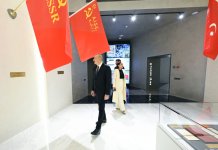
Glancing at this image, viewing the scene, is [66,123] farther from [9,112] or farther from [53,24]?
[53,24]

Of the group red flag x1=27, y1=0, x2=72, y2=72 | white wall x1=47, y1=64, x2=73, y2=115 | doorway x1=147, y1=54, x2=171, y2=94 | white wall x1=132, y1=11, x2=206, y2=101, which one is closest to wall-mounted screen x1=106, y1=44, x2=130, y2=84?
doorway x1=147, y1=54, x2=171, y2=94

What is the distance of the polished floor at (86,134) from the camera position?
2436mm

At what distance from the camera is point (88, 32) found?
233cm

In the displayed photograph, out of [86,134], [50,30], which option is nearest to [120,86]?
[86,134]

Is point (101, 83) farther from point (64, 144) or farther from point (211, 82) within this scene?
point (211, 82)

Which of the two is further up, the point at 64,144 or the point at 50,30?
the point at 50,30

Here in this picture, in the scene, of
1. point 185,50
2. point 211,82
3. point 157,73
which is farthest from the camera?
point 157,73

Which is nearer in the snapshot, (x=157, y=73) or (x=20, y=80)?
(x=20, y=80)

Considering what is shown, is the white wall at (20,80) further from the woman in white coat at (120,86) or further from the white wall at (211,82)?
the white wall at (211,82)

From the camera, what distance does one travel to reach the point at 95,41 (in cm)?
231

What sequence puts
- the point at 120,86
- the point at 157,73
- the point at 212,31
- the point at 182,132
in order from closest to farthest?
the point at 182,132
the point at 212,31
the point at 120,86
the point at 157,73

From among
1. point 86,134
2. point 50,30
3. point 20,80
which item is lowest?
point 86,134

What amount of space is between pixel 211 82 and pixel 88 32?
457 cm

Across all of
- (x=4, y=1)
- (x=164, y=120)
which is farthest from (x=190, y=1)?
(x=4, y=1)
